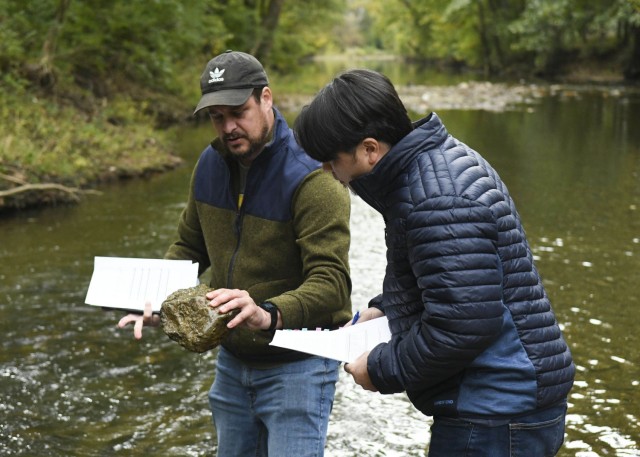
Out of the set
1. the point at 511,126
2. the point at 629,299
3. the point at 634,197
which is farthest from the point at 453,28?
the point at 629,299

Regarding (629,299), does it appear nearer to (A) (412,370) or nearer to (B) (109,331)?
(B) (109,331)

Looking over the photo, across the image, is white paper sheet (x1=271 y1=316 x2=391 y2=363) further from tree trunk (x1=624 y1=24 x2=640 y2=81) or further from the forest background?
tree trunk (x1=624 y1=24 x2=640 y2=81)

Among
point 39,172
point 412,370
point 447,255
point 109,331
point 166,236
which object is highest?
point 39,172

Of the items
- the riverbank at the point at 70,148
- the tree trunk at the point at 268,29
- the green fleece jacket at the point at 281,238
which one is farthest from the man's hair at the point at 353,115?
the tree trunk at the point at 268,29

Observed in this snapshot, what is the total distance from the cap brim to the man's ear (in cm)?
89

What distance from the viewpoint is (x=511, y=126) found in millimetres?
24156

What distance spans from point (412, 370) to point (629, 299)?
684 cm

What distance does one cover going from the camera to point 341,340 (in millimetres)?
2959

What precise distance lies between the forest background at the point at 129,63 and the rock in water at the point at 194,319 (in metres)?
9.96

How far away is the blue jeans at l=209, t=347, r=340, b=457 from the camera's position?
3.47m

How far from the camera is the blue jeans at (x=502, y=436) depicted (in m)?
2.65

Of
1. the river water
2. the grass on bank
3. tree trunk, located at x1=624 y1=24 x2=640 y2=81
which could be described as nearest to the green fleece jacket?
the river water

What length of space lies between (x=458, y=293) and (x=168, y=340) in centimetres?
565

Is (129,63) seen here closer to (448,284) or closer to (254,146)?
(254,146)
